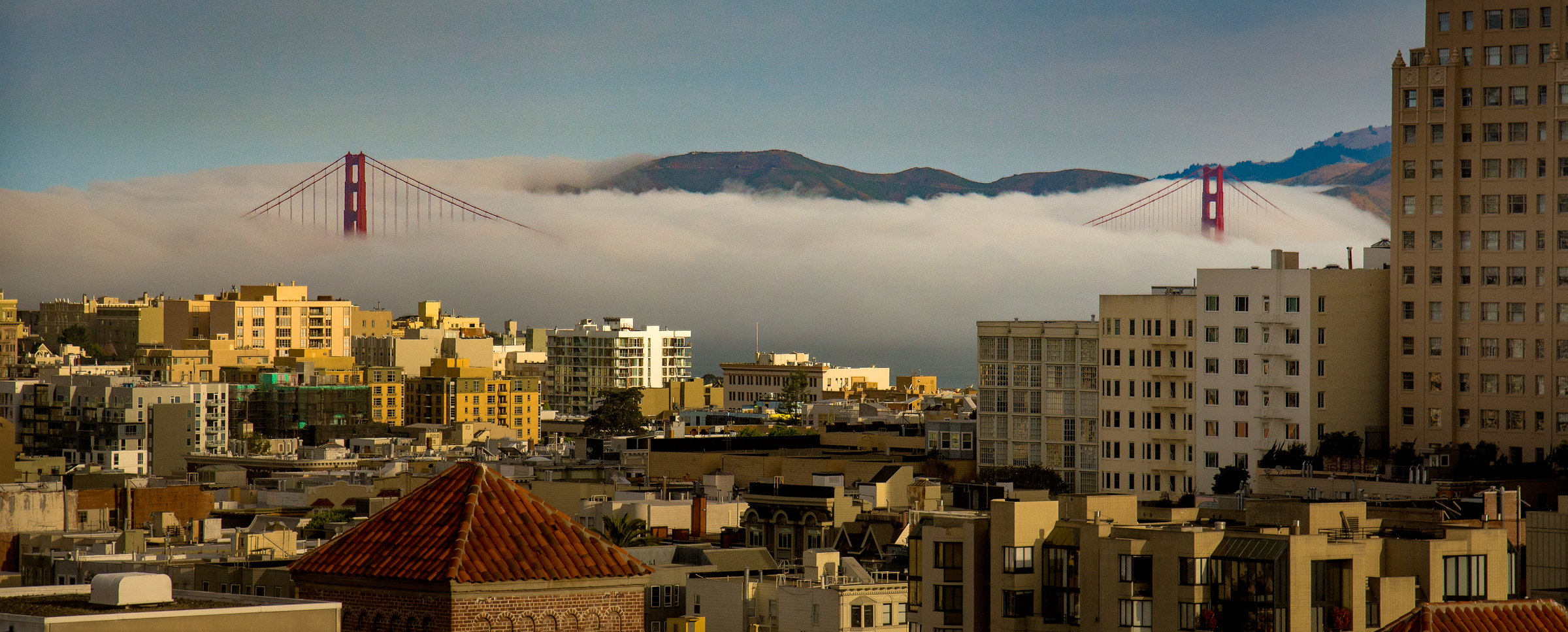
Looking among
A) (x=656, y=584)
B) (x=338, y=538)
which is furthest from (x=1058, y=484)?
(x=338, y=538)

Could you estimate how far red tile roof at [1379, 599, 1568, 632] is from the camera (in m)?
32.4

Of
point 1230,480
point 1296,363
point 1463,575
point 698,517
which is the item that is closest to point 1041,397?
point 1296,363

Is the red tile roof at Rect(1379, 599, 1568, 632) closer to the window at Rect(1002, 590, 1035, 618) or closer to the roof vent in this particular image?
the roof vent

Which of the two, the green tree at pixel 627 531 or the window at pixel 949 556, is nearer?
the window at pixel 949 556

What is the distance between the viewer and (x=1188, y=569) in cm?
4738

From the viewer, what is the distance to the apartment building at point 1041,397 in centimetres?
11869

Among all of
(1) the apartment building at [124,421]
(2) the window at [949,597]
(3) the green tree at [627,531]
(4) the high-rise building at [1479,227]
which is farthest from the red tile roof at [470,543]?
(1) the apartment building at [124,421]

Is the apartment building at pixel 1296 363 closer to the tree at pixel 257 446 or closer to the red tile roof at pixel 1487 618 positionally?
the red tile roof at pixel 1487 618

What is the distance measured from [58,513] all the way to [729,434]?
7330cm

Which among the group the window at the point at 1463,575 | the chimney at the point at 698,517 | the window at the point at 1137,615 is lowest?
the chimney at the point at 698,517

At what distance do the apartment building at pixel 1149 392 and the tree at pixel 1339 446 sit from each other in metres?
8.32

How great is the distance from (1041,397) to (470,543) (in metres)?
98.5

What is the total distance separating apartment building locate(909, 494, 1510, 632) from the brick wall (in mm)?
23109

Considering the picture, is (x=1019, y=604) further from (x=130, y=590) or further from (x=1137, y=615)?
(x=130, y=590)
